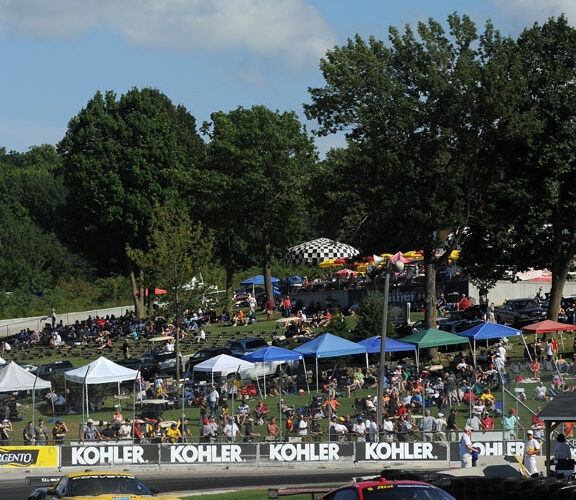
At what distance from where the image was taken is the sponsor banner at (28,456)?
93.8 feet

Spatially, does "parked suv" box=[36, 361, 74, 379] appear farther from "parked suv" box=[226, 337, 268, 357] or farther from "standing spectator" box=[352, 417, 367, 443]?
"standing spectator" box=[352, 417, 367, 443]

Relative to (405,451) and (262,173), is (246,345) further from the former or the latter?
(262,173)

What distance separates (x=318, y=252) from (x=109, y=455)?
2863cm

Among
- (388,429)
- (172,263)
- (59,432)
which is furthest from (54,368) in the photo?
(388,429)

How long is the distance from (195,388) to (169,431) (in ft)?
20.5

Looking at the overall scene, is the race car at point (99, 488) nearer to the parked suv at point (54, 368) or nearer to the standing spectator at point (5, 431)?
the standing spectator at point (5, 431)

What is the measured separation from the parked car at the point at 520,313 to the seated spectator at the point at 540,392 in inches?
756

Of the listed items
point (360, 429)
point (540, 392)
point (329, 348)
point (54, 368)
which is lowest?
point (360, 429)

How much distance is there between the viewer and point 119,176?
231ft

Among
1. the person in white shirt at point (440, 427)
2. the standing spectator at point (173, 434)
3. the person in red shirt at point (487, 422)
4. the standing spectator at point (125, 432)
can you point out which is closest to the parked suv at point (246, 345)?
the standing spectator at point (173, 434)

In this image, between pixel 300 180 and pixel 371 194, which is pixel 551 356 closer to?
pixel 371 194

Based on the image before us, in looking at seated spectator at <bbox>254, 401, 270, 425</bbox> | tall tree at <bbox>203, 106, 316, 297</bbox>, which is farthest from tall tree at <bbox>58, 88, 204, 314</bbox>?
seated spectator at <bbox>254, 401, 270, 425</bbox>

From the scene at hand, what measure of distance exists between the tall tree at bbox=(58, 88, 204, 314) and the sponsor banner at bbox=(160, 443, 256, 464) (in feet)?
131

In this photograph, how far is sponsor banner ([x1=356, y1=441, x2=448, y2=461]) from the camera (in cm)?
2833
